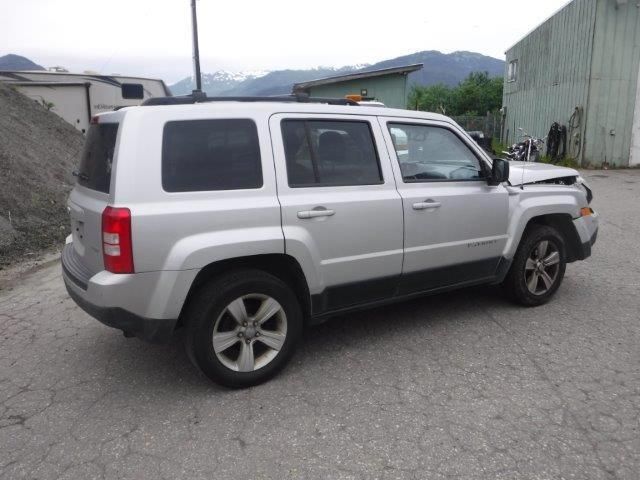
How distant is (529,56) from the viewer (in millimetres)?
20938

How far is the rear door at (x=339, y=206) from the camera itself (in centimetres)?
349

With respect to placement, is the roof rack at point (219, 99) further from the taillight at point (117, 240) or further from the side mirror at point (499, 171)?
the side mirror at point (499, 171)

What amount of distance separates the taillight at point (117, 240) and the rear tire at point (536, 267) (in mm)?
3300

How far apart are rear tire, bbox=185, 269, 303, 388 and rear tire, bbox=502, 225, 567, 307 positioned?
7.17 ft

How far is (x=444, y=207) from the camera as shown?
4121 millimetres

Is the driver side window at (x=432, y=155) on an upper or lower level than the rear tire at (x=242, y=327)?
upper

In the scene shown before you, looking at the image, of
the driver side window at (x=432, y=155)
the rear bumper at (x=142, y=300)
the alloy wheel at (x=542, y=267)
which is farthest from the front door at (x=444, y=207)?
the rear bumper at (x=142, y=300)

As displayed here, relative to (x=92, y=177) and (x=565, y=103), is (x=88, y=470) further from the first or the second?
(x=565, y=103)

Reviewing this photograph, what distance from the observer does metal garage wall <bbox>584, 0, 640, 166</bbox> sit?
1482 centimetres

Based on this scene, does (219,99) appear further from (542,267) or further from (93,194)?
(542,267)

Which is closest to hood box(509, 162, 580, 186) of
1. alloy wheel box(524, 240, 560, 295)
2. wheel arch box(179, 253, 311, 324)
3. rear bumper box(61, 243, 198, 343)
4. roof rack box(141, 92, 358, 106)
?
alloy wheel box(524, 240, 560, 295)

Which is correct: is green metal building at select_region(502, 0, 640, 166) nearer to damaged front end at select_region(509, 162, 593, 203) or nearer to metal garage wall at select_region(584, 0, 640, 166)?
metal garage wall at select_region(584, 0, 640, 166)

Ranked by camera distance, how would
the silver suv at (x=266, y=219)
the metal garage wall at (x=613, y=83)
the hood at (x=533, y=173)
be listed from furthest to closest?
1. the metal garage wall at (x=613, y=83)
2. the hood at (x=533, y=173)
3. the silver suv at (x=266, y=219)

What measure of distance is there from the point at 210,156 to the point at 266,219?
52 centimetres
